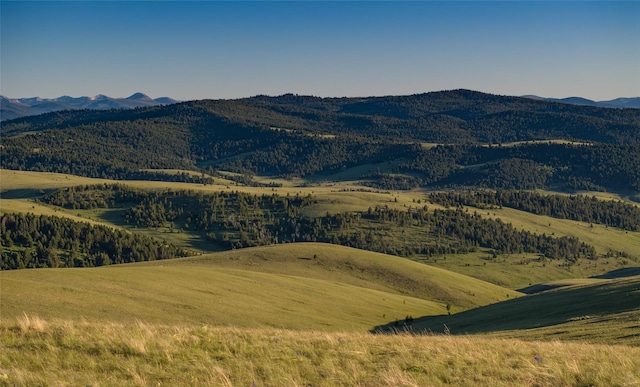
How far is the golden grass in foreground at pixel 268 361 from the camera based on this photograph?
1407 centimetres

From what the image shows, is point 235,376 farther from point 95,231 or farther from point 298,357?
point 95,231

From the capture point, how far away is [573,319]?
117 ft

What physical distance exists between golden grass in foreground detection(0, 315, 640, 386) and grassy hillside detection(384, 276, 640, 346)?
6986 mm

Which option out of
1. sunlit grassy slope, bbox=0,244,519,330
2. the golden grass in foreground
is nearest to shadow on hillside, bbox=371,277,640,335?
sunlit grassy slope, bbox=0,244,519,330

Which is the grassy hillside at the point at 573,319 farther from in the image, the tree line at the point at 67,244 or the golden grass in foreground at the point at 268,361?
the tree line at the point at 67,244

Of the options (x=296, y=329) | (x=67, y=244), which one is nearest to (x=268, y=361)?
(x=296, y=329)

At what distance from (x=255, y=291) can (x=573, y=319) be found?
104 feet

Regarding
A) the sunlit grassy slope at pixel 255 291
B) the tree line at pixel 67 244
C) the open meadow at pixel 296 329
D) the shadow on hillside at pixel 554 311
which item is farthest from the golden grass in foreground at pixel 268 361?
the tree line at pixel 67 244

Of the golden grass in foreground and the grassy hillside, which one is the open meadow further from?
the grassy hillside

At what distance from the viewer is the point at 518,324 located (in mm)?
39781

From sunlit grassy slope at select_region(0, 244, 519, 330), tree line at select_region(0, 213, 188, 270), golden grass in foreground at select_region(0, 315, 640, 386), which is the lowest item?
tree line at select_region(0, 213, 188, 270)

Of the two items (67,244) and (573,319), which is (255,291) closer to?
(573,319)

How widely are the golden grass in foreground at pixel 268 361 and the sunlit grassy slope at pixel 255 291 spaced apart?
16.0 m

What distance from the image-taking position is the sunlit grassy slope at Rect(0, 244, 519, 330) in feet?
126
